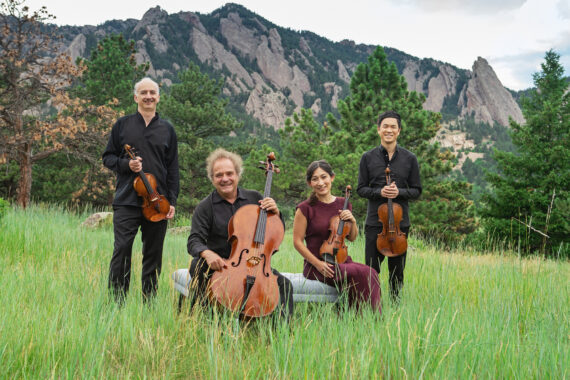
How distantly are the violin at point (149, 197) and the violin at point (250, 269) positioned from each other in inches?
36.7

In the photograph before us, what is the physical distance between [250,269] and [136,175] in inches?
56.2

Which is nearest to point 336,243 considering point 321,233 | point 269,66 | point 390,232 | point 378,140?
point 321,233

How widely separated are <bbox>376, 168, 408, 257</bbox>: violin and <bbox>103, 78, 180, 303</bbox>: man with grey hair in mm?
1705

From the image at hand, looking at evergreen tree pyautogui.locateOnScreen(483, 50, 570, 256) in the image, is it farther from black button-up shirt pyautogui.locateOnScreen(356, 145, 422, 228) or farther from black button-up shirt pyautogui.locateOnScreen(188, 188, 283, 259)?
black button-up shirt pyautogui.locateOnScreen(188, 188, 283, 259)

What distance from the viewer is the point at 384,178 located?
3473 mm

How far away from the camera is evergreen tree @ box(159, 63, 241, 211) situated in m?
17.5

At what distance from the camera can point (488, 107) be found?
15088cm

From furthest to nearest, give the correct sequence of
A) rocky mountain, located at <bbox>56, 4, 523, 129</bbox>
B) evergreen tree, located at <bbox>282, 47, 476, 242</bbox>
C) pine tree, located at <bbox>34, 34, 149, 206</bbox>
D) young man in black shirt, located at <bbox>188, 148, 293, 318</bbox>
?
rocky mountain, located at <bbox>56, 4, 523, 129</bbox> < pine tree, located at <bbox>34, 34, 149, 206</bbox> < evergreen tree, located at <bbox>282, 47, 476, 242</bbox> < young man in black shirt, located at <bbox>188, 148, 293, 318</bbox>

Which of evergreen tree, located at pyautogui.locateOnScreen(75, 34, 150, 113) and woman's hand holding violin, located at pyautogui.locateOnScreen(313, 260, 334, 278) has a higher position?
evergreen tree, located at pyautogui.locateOnScreen(75, 34, 150, 113)

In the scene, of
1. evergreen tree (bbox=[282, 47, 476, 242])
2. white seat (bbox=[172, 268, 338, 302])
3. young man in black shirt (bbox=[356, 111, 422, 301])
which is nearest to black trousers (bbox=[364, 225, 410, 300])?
young man in black shirt (bbox=[356, 111, 422, 301])

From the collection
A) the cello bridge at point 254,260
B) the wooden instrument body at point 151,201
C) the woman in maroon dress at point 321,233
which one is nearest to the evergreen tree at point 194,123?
the wooden instrument body at point 151,201

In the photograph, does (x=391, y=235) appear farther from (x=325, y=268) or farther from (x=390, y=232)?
(x=325, y=268)

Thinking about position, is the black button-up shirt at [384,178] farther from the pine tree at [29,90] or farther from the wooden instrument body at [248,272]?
the pine tree at [29,90]

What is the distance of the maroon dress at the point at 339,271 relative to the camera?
2.70 metres
